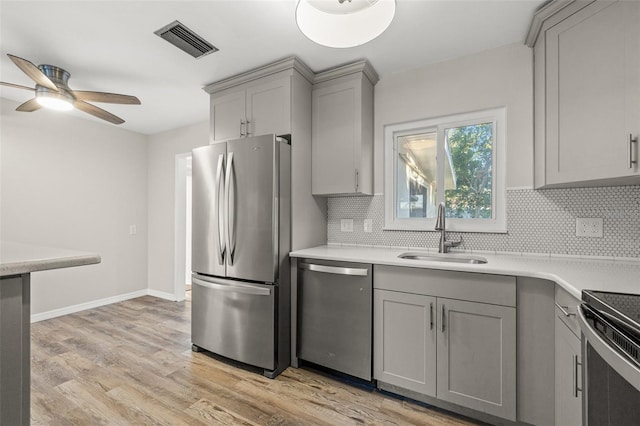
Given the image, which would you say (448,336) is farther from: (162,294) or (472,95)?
(162,294)

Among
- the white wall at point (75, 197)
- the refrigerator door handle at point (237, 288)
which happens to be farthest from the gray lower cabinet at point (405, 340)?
the white wall at point (75, 197)

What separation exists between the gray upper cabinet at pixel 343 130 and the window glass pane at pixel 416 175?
0.28 meters

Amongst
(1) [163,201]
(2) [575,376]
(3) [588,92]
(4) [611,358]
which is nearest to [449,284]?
(2) [575,376]

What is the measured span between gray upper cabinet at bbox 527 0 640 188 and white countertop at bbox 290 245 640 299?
1.58ft

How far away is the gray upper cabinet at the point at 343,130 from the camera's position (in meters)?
2.44

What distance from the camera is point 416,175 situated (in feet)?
8.48

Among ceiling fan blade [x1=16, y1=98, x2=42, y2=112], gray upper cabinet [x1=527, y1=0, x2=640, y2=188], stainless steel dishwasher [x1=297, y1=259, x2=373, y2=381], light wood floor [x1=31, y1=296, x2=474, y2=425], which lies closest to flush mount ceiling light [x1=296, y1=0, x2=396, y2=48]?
gray upper cabinet [x1=527, y1=0, x2=640, y2=188]

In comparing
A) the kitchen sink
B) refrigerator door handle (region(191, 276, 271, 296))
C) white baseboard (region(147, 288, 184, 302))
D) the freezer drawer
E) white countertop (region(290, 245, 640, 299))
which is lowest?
white baseboard (region(147, 288, 184, 302))

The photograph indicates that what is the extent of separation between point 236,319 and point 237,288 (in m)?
0.25

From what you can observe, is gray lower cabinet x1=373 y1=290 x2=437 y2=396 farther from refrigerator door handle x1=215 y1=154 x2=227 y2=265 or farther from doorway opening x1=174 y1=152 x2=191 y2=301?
doorway opening x1=174 y1=152 x2=191 y2=301

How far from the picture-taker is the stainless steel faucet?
221 cm

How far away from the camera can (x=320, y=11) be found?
139 cm

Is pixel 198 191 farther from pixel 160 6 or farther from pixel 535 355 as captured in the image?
pixel 535 355

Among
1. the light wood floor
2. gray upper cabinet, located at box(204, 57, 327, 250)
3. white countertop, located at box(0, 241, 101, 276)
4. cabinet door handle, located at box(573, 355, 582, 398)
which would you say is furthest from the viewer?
gray upper cabinet, located at box(204, 57, 327, 250)
